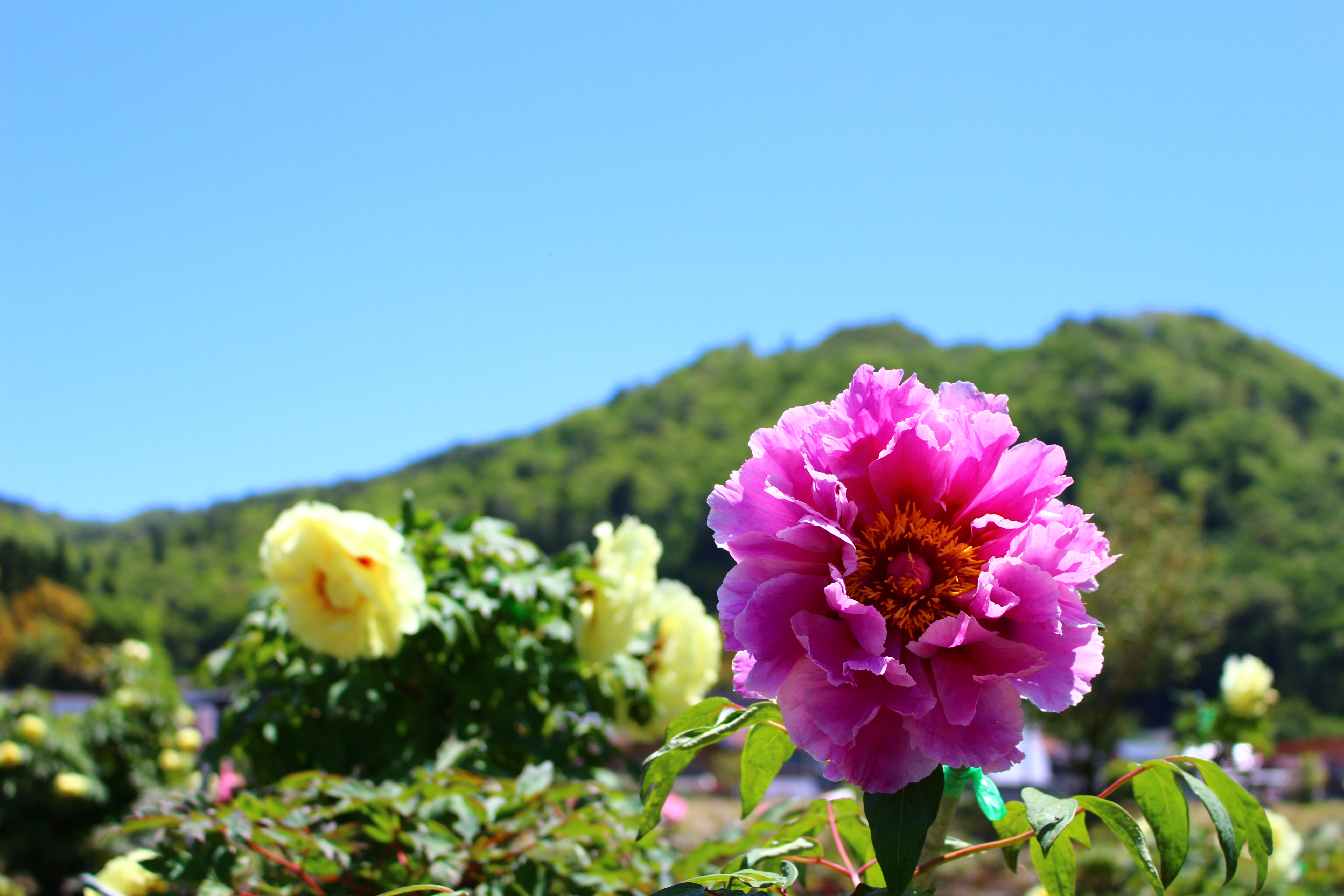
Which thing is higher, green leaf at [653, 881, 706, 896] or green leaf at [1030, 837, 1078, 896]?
green leaf at [653, 881, 706, 896]

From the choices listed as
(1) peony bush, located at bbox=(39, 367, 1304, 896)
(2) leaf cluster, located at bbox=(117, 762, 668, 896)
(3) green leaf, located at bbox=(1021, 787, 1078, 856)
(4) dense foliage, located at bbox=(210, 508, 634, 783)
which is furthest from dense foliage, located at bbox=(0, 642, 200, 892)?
(3) green leaf, located at bbox=(1021, 787, 1078, 856)

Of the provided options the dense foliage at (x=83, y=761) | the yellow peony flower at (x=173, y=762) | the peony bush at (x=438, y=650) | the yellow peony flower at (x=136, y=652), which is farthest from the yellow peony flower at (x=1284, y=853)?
the yellow peony flower at (x=136, y=652)

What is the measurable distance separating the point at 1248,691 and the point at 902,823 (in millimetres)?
4949

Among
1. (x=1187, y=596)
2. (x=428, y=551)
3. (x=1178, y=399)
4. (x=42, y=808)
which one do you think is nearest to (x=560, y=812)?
(x=428, y=551)

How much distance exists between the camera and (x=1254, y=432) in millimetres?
52625

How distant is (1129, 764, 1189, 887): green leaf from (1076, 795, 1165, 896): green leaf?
0.03 meters

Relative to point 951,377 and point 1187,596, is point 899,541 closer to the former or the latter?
point 1187,596

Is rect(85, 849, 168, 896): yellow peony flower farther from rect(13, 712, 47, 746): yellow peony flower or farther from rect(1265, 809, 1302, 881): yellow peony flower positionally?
rect(13, 712, 47, 746): yellow peony flower

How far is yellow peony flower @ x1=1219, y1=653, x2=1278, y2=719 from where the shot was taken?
4859mm

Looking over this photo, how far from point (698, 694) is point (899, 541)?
1946mm

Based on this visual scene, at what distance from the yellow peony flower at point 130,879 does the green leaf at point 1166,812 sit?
64.4 inches

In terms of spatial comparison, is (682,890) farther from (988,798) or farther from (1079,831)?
(1079,831)

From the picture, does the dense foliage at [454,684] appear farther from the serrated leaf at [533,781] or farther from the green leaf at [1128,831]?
the green leaf at [1128,831]

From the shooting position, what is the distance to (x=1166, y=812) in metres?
0.89
